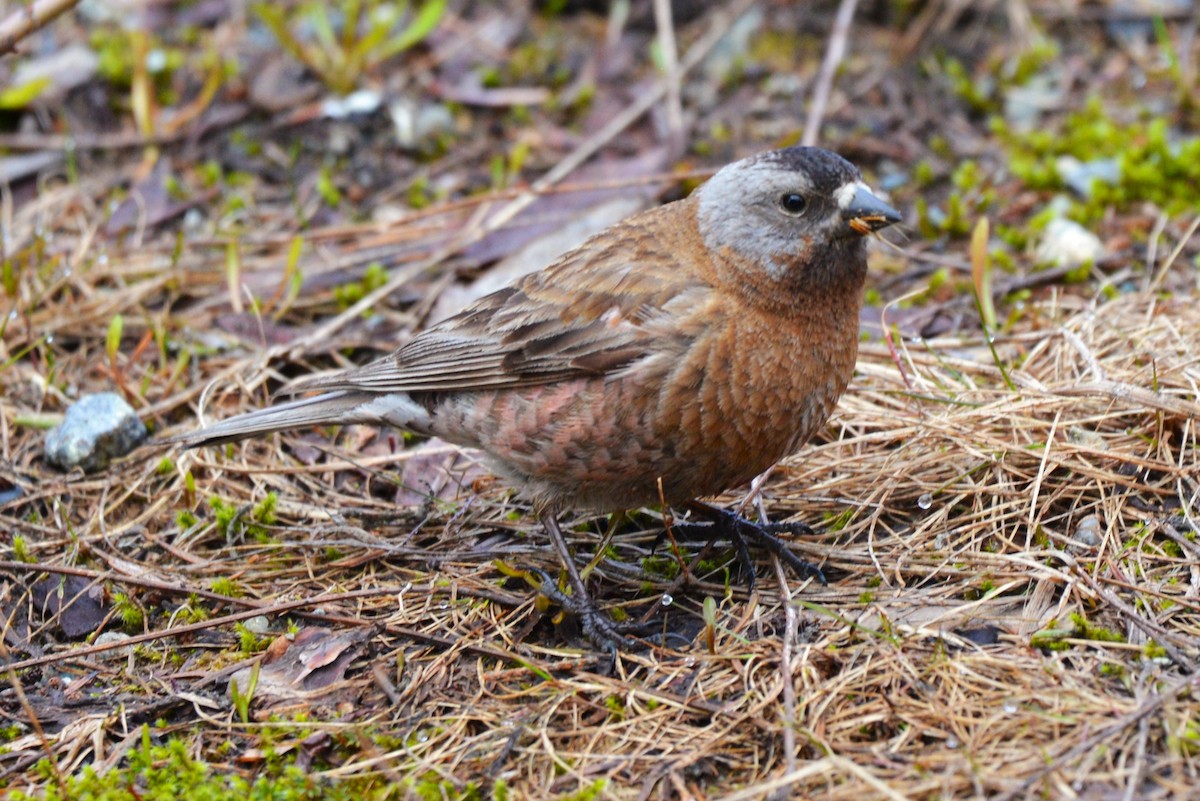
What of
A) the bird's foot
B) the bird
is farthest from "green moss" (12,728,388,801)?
the bird

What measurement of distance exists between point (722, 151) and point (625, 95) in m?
0.91

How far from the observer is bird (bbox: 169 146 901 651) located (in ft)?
14.0

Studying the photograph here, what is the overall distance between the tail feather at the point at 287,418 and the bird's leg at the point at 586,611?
3.72ft

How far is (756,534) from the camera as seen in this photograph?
461cm

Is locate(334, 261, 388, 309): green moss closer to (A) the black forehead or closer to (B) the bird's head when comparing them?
(B) the bird's head

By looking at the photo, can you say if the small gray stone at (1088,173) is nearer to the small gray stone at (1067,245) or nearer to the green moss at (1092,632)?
the small gray stone at (1067,245)

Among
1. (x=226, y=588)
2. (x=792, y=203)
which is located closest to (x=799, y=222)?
(x=792, y=203)

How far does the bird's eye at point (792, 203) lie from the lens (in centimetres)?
446

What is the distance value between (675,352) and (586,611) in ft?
3.15

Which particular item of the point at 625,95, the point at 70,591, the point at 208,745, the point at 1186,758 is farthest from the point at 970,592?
the point at 625,95

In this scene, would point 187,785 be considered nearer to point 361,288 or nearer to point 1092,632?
point 1092,632

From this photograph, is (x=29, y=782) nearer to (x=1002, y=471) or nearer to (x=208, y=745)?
(x=208, y=745)

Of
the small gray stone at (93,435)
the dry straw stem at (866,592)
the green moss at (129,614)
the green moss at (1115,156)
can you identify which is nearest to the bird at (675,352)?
the dry straw stem at (866,592)

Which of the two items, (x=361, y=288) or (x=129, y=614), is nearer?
(x=129, y=614)
